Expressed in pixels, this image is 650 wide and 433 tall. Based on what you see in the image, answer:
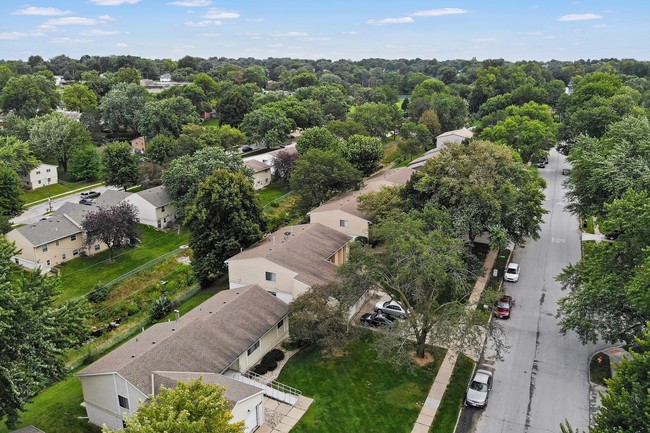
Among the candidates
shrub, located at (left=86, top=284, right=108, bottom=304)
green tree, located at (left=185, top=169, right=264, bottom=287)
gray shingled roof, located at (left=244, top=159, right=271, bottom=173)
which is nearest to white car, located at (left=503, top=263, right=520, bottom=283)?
green tree, located at (left=185, top=169, right=264, bottom=287)

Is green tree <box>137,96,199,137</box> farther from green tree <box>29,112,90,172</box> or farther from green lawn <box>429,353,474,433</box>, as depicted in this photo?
green lawn <box>429,353,474,433</box>

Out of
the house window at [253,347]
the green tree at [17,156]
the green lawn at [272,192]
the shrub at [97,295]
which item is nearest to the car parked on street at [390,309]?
the house window at [253,347]

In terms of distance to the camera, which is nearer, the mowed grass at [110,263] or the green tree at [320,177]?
the mowed grass at [110,263]

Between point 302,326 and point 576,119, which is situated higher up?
point 576,119

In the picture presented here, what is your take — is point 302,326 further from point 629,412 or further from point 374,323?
point 629,412

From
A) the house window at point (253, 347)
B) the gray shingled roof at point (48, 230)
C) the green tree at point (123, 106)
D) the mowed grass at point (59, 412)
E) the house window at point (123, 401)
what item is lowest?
the mowed grass at point (59, 412)

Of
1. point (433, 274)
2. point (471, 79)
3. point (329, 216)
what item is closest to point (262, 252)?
point (329, 216)

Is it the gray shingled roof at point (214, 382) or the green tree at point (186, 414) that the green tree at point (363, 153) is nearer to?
the gray shingled roof at point (214, 382)
